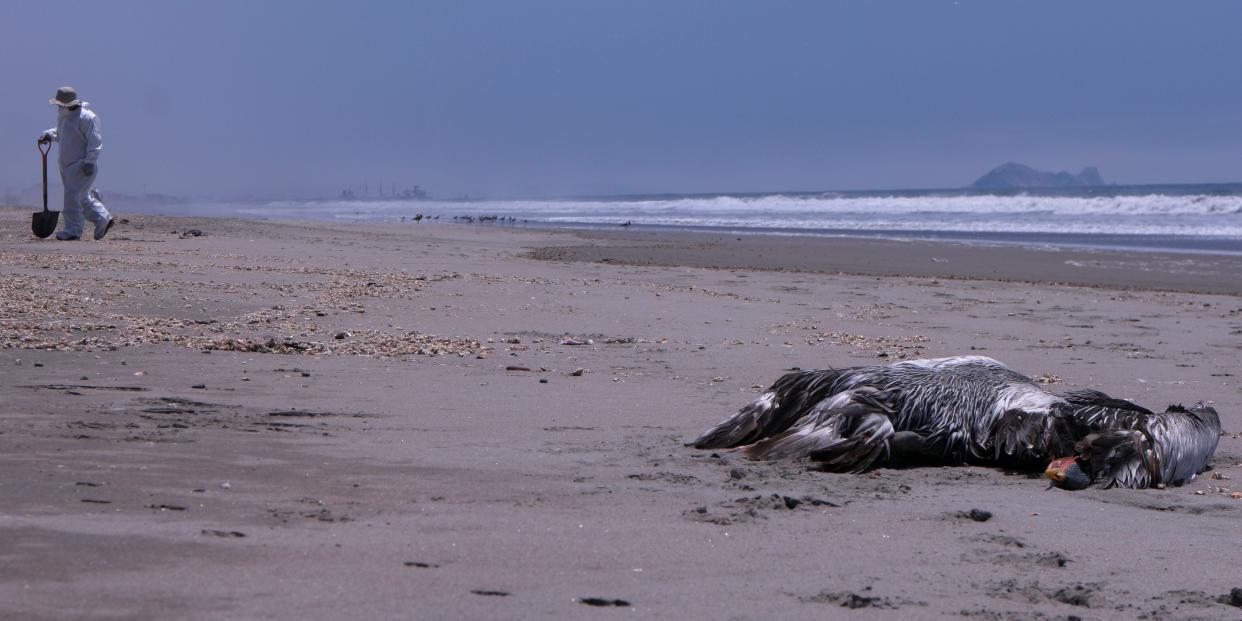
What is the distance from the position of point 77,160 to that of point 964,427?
16.7 m

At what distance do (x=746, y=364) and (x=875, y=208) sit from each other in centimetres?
5186

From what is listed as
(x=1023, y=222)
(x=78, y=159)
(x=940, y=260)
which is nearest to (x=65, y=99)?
(x=78, y=159)

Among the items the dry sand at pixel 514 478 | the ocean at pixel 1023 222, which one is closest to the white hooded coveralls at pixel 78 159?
the dry sand at pixel 514 478

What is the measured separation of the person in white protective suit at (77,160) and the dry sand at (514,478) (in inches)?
260

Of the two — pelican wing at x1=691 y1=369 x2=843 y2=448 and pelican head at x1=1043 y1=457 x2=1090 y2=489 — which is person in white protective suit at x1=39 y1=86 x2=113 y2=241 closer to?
pelican wing at x1=691 y1=369 x2=843 y2=448

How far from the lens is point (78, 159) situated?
18922 millimetres

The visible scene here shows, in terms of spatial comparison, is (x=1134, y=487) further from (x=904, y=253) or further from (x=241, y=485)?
(x=904, y=253)

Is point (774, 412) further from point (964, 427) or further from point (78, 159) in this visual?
point (78, 159)

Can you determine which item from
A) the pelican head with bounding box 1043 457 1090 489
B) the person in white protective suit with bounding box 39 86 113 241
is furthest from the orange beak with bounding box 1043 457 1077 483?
the person in white protective suit with bounding box 39 86 113 241

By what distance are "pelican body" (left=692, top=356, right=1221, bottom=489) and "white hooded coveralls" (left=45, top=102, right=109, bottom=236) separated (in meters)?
15.5

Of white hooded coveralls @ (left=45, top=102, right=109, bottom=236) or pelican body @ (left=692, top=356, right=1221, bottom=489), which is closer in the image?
pelican body @ (left=692, top=356, right=1221, bottom=489)

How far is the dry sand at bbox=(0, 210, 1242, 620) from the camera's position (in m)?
3.39

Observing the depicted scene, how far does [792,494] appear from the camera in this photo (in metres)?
4.75

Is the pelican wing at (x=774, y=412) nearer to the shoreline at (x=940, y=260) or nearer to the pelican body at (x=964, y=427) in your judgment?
the pelican body at (x=964, y=427)
